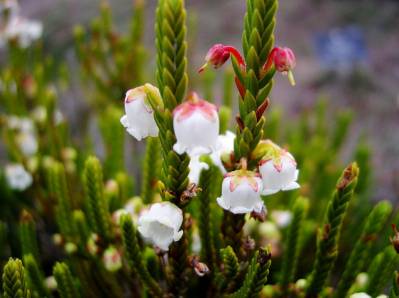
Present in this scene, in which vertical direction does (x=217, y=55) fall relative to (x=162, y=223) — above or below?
above

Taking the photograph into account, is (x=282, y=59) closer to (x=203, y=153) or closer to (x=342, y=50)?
(x=203, y=153)

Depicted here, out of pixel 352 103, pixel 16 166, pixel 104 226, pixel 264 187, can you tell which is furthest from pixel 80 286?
pixel 352 103

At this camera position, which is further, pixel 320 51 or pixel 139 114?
pixel 320 51

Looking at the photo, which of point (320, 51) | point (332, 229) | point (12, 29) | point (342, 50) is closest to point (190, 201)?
point (332, 229)

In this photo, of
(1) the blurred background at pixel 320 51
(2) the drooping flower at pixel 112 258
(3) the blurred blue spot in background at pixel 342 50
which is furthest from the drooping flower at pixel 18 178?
Answer: (3) the blurred blue spot in background at pixel 342 50

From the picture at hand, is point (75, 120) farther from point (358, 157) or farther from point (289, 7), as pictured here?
point (289, 7)

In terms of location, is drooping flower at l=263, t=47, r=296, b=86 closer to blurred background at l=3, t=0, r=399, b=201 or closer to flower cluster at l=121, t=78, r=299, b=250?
flower cluster at l=121, t=78, r=299, b=250
